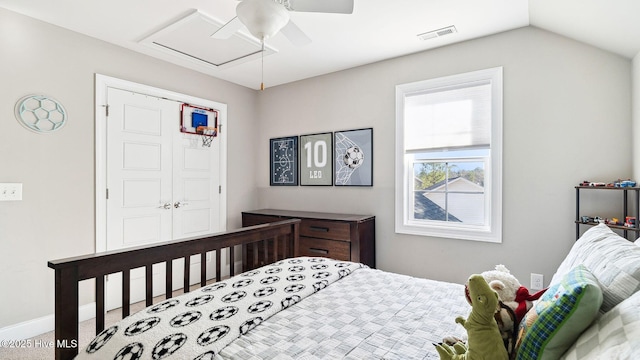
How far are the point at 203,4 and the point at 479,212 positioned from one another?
9.36ft

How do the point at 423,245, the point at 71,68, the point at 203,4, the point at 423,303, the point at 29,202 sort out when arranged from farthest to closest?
the point at 423,245 → the point at 71,68 → the point at 29,202 → the point at 203,4 → the point at 423,303

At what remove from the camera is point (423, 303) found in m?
1.45

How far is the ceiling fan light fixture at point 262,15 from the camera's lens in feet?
5.08

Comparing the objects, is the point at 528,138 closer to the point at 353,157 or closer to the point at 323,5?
the point at 353,157

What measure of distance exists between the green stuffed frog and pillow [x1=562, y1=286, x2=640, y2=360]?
145 mm

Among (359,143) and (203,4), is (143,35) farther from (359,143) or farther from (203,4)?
(359,143)

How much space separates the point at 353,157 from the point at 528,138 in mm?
1647

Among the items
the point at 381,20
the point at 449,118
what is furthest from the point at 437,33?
the point at 449,118

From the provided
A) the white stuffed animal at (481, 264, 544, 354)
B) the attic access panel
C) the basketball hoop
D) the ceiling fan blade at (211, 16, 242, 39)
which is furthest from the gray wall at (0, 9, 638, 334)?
the white stuffed animal at (481, 264, 544, 354)

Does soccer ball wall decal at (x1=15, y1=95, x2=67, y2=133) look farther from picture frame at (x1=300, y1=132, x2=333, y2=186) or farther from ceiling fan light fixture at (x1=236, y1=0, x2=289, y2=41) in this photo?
picture frame at (x1=300, y1=132, x2=333, y2=186)

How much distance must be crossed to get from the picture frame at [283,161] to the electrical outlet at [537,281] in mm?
2640

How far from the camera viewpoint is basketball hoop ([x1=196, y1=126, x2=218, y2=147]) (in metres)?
3.65

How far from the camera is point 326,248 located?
3.18m

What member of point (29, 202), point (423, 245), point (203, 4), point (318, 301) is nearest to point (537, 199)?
point (423, 245)
